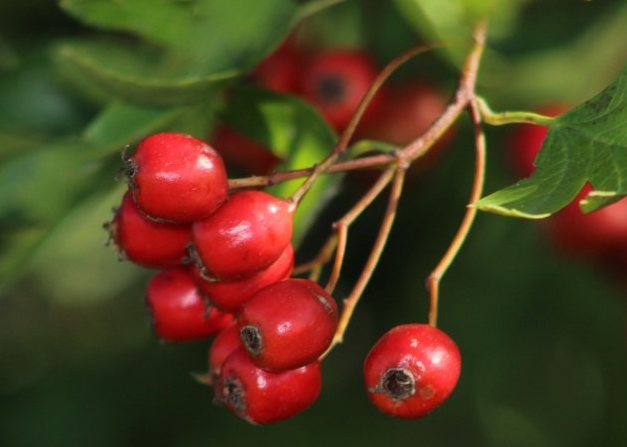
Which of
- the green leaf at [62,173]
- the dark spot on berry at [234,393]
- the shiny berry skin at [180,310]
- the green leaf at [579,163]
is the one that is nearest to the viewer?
the green leaf at [579,163]

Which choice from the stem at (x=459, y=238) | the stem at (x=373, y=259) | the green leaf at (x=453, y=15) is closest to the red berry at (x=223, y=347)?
the stem at (x=373, y=259)

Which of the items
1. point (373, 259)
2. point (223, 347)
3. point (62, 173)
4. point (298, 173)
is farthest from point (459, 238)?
point (62, 173)

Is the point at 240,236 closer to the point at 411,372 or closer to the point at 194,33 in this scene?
the point at 411,372

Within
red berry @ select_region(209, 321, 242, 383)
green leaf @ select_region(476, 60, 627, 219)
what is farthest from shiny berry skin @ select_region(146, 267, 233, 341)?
green leaf @ select_region(476, 60, 627, 219)

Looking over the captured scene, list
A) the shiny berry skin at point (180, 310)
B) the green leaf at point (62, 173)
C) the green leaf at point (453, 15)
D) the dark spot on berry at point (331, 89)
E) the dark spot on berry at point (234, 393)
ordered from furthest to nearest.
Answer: the dark spot on berry at point (331, 89) → the green leaf at point (62, 173) → the green leaf at point (453, 15) → the shiny berry skin at point (180, 310) → the dark spot on berry at point (234, 393)

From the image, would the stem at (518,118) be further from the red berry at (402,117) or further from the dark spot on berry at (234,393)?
the red berry at (402,117)

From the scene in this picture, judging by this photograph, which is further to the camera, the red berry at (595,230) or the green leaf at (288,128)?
the red berry at (595,230)

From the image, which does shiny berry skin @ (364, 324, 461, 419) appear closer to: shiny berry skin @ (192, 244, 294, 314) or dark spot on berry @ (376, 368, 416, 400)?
dark spot on berry @ (376, 368, 416, 400)
